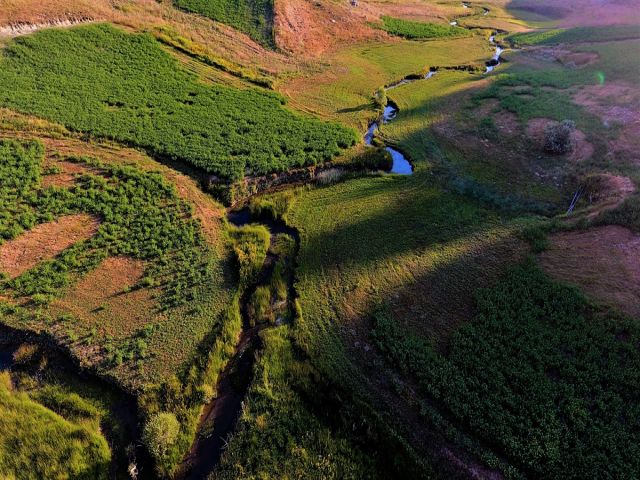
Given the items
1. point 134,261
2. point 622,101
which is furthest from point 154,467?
point 622,101

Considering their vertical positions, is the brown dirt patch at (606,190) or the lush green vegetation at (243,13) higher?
the lush green vegetation at (243,13)

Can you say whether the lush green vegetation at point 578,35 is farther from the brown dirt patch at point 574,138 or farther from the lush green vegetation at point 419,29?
the brown dirt patch at point 574,138

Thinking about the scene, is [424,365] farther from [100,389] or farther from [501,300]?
[100,389]

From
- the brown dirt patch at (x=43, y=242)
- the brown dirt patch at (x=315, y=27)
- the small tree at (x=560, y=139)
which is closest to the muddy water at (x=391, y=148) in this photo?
the small tree at (x=560, y=139)

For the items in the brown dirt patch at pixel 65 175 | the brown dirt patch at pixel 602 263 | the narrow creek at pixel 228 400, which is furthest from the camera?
the brown dirt patch at pixel 65 175

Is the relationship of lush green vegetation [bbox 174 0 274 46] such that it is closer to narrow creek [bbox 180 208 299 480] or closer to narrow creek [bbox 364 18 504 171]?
narrow creek [bbox 364 18 504 171]
